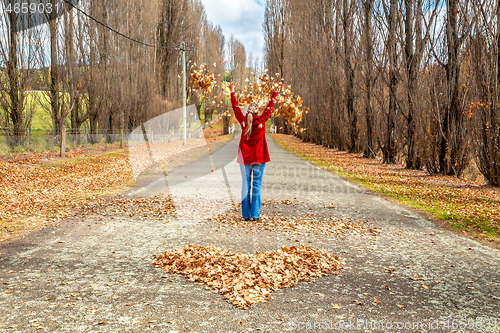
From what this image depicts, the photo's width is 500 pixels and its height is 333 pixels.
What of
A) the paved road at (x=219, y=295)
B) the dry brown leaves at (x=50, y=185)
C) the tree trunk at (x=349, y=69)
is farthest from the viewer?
the tree trunk at (x=349, y=69)

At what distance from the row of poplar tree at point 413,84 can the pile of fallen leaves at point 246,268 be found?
892 centimetres

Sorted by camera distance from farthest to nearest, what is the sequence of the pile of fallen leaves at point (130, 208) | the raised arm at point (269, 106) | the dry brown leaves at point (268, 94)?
1. the pile of fallen leaves at point (130, 208)
2. the dry brown leaves at point (268, 94)
3. the raised arm at point (269, 106)

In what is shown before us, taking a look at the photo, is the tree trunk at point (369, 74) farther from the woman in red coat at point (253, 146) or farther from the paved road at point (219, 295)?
the woman in red coat at point (253, 146)

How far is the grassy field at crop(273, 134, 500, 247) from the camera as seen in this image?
7.39 meters

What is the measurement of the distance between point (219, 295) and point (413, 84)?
13759 millimetres

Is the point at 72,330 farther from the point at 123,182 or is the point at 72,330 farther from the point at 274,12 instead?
the point at 274,12

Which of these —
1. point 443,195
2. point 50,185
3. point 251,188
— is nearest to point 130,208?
point 251,188

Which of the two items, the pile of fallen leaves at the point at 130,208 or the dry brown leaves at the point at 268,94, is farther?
the pile of fallen leaves at the point at 130,208

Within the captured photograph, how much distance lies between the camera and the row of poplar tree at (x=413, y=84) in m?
11.6

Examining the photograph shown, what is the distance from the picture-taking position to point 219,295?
4.12 meters

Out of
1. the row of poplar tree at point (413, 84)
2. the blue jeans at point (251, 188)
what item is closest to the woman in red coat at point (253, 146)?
the blue jeans at point (251, 188)

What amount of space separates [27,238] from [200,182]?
22.7 feet

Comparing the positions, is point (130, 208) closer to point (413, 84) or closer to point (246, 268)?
point (246, 268)

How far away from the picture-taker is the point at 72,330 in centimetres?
332
